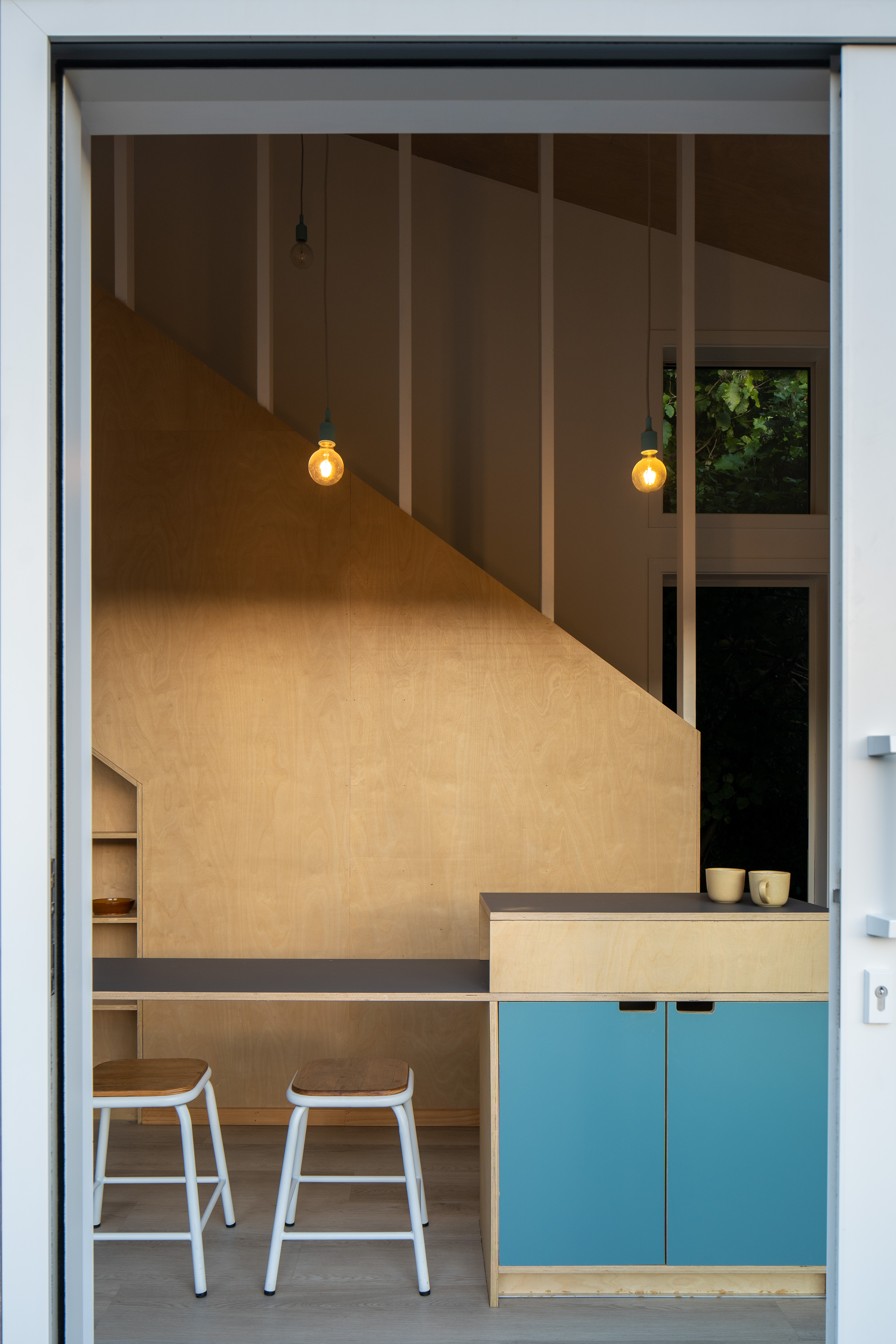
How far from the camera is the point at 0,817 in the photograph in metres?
1.25

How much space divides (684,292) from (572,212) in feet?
4.65

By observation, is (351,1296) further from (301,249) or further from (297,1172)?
(301,249)

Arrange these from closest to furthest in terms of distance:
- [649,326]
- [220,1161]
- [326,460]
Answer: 1. [220,1161]
2. [326,460]
3. [649,326]

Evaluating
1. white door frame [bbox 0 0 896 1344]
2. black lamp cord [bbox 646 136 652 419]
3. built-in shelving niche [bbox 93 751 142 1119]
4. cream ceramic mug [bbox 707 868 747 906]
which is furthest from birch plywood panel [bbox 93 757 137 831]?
black lamp cord [bbox 646 136 652 419]

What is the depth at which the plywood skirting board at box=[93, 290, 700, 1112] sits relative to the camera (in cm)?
368

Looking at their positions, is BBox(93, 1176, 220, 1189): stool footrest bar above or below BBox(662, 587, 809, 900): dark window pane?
below

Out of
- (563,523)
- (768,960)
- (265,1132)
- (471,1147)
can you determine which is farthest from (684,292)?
(265,1132)

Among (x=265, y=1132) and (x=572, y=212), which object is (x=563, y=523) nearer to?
(x=572, y=212)

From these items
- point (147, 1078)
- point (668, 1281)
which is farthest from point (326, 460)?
point (668, 1281)

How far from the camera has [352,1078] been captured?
8.52 ft

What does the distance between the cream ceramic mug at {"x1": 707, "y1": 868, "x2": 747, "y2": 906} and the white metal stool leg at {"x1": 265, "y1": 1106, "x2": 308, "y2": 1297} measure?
1.25 meters

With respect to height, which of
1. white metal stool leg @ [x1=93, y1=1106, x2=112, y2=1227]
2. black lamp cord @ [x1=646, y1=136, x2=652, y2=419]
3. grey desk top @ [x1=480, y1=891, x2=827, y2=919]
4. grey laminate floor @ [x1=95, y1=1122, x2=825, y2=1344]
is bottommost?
grey laminate floor @ [x1=95, y1=1122, x2=825, y2=1344]

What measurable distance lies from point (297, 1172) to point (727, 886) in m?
1.44

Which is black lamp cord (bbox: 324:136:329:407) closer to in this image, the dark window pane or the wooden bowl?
the dark window pane
